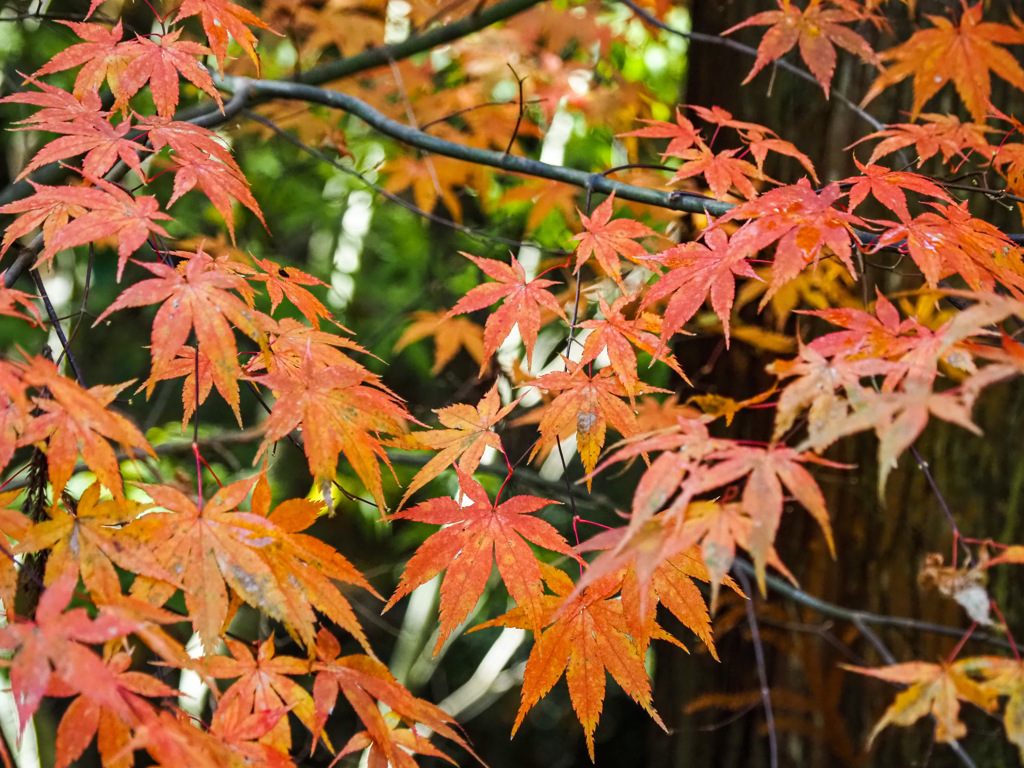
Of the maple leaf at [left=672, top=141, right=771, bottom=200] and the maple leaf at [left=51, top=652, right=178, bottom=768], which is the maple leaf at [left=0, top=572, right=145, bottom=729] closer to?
the maple leaf at [left=51, top=652, right=178, bottom=768]

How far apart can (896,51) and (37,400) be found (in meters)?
1.65

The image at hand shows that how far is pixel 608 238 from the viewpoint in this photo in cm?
126

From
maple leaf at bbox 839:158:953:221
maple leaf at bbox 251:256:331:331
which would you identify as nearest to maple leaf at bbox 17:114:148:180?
maple leaf at bbox 251:256:331:331

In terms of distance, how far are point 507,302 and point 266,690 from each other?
690 millimetres

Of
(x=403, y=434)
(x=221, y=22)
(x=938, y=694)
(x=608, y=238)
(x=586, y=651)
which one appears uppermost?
(x=221, y=22)

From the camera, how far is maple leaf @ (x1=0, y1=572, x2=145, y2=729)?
68 cm

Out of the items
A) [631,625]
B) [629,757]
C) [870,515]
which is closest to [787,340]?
[870,515]

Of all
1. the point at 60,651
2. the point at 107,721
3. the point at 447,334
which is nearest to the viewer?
the point at 60,651

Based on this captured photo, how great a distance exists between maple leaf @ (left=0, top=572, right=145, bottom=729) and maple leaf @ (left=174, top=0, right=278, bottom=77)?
3.04ft

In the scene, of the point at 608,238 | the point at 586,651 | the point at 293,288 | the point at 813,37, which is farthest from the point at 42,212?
the point at 813,37

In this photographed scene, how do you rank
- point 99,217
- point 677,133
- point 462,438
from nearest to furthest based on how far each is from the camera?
1. point 99,217
2. point 462,438
3. point 677,133

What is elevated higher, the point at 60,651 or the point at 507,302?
the point at 507,302

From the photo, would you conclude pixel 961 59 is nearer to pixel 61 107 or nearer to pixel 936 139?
pixel 936 139

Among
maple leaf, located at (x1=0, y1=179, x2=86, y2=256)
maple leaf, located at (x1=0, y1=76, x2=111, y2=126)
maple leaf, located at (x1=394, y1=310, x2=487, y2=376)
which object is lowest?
maple leaf, located at (x1=394, y1=310, x2=487, y2=376)
